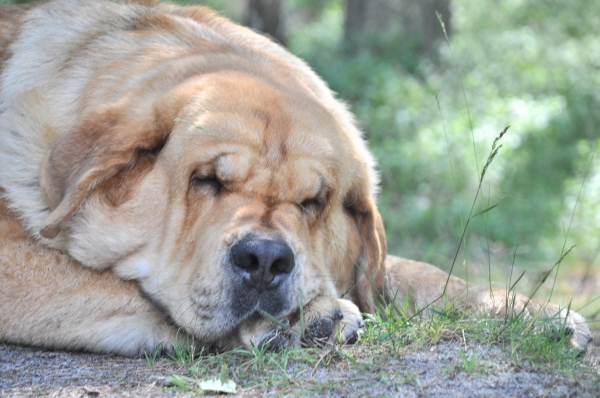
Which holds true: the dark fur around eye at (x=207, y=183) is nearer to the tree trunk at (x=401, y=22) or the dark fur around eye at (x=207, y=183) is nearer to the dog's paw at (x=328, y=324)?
the dog's paw at (x=328, y=324)

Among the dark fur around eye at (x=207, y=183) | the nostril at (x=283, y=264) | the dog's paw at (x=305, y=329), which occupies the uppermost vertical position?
the dark fur around eye at (x=207, y=183)

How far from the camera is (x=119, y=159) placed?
3312mm

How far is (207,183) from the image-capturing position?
3.40m

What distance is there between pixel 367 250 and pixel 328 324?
Result: 3.25ft

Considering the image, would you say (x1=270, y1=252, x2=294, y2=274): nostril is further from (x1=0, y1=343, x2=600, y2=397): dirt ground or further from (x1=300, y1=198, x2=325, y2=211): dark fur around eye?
(x1=300, y1=198, x2=325, y2=211): dark fur around eye

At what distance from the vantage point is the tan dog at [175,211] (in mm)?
3092

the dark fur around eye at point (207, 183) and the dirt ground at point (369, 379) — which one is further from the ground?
the dark fur around eye at point (207, 183)

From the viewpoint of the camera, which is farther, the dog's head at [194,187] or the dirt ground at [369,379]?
the dog's head at [194,187]

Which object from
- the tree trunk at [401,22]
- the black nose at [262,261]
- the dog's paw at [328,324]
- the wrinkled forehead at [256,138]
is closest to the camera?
the black nose at [262,261]

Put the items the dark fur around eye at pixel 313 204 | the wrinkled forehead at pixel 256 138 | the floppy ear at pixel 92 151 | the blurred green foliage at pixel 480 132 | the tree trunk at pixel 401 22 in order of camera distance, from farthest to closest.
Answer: the tree trunk at pixel 401 22
the blurred green foliage at pixel 480 132
the dark fur around eye at pixel 313 204
the wrinkled forehead at pixel 256 138
the floppy ear at pixel 92 151

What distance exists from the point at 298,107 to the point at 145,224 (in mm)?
957

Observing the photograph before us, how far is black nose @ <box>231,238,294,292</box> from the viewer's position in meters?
2.94

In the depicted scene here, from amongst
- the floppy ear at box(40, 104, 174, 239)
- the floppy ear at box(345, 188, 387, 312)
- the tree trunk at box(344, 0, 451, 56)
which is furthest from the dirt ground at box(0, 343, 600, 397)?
the tree trunk at box(344, 0, 451, 56)

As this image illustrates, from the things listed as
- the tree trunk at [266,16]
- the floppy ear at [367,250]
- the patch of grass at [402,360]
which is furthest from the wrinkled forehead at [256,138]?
the tree trunk at [266,16]
